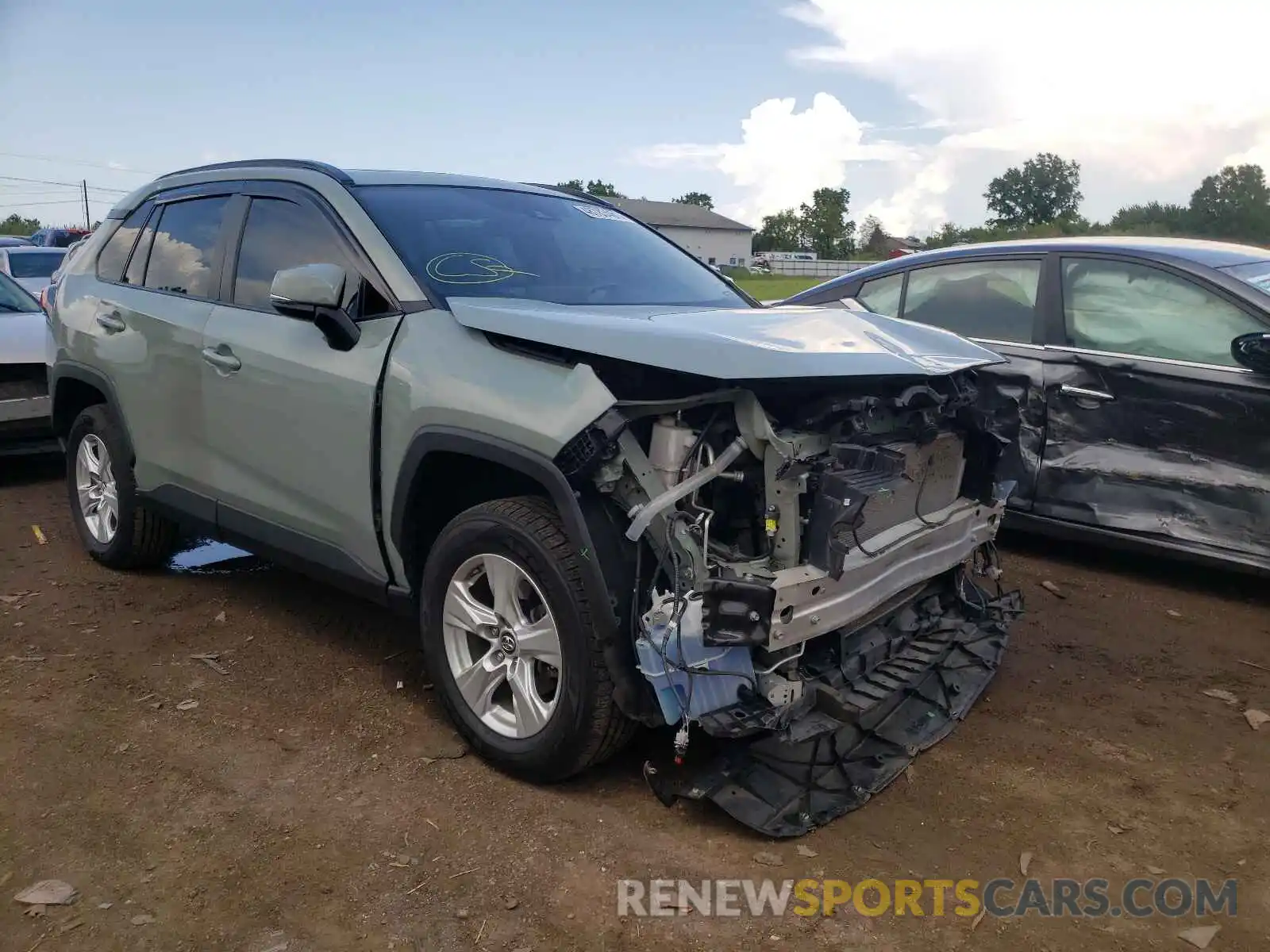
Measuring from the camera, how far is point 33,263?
14.2m

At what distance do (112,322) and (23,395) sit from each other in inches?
115

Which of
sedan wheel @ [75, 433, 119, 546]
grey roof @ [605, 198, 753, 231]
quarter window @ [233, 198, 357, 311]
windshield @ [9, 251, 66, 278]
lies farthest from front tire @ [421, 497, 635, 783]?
grey roof @ [605, 198, 753, 231]

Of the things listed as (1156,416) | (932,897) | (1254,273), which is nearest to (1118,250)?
(1254,273)

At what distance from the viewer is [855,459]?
9.62 ft

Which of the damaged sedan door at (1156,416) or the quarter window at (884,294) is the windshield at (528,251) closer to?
the quarter window at (884,294)

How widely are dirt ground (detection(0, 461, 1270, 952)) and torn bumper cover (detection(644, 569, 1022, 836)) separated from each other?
10 centimetres

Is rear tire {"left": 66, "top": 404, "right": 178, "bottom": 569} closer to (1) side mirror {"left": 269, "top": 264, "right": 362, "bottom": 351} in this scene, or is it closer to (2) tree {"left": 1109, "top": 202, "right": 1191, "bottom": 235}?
(1) side mirror {"left": 269, "top": 264, "right": 362, "bottom": 351}

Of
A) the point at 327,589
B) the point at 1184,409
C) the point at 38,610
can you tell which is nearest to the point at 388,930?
the point at 327,589

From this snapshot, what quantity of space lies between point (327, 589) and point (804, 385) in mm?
3075

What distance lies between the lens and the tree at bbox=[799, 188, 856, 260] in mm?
92688

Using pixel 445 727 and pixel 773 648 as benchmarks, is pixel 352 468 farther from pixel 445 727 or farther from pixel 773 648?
pixel 773 648

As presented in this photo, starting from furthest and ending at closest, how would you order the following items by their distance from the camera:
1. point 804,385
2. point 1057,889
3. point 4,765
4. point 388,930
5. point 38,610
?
1. point 38,610
2. point 4,765
3. point 804,385
4. point 1057,889
5. point 388,930

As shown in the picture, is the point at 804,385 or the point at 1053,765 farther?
the point at 1053,765

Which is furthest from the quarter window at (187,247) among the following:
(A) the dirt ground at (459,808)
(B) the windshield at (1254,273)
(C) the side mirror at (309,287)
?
(B) the windshield at (1254,273)
